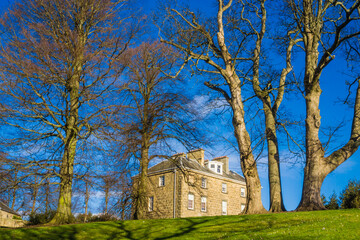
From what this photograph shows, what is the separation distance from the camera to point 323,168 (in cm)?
1520

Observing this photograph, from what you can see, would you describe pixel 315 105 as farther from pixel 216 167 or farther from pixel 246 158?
pixel 216 167

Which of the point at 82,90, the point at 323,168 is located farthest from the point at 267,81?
the point at 82,90

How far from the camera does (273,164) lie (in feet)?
56.1

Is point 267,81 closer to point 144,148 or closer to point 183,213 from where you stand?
point 144,148

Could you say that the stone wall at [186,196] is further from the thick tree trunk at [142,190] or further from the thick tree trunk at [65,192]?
the thick tree trunk at [65,192]

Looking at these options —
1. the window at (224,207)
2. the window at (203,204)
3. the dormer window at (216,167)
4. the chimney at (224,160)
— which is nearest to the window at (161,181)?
the window at (203,204)

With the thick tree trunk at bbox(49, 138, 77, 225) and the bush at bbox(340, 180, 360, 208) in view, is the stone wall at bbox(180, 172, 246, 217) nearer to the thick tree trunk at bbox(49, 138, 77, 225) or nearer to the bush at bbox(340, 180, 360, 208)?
the bush at bbox(340, 180, 360, 208)

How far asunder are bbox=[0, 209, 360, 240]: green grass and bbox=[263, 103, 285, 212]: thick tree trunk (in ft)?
7.80

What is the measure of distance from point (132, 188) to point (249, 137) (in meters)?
8.35

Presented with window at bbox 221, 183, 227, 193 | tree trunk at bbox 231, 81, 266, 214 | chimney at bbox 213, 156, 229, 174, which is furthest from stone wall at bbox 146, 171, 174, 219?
tree trunk at bbox 231, 81, 266, 214

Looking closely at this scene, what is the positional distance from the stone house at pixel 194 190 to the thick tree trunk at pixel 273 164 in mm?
17077

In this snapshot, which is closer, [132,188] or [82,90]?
[82,90]

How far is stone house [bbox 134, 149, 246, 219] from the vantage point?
37344 mm

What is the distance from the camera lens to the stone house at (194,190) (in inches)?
1470
